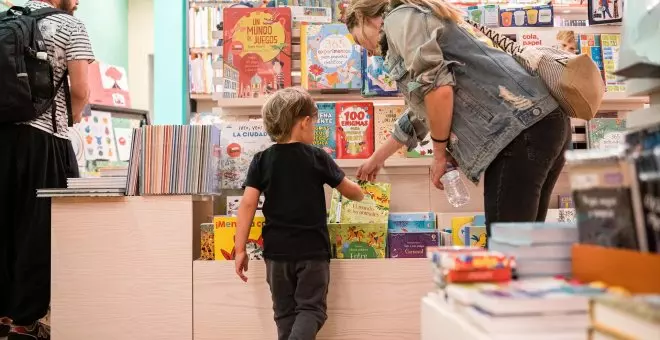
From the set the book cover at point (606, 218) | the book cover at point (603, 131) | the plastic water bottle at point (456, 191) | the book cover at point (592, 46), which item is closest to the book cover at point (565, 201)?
the book cover at point (603, 131)

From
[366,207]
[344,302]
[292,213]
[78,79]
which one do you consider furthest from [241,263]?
[78,79]

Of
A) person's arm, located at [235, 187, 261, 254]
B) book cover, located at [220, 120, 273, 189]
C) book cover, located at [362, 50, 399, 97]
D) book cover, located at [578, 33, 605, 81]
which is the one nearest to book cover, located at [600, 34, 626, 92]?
book cover, located at [578, 33, 605, 81]

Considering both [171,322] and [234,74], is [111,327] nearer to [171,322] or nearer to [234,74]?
[171,322]

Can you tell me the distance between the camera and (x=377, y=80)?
9.01 ft

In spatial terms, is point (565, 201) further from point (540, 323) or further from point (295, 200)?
point (540, 323)

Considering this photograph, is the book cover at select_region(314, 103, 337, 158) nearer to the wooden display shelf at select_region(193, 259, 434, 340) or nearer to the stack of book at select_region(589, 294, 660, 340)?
the wooden display shelf at select_region(193, 259, 434, 340)

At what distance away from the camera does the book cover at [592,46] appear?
2811 mm

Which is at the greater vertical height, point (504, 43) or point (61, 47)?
point (61, 47)

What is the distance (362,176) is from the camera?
233cm

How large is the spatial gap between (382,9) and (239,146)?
952 mm

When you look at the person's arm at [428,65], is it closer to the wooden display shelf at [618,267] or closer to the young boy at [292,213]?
the young boy at [292,213]

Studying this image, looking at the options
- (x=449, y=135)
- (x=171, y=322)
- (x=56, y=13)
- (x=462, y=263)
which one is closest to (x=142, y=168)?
(x=171, y=322)

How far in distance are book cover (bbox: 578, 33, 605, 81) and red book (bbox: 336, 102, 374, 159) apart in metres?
1.05

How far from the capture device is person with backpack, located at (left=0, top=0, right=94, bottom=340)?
7.74 ft
